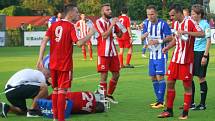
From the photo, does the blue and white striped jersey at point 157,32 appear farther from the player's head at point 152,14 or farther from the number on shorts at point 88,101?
the number on shorts at point 88,101

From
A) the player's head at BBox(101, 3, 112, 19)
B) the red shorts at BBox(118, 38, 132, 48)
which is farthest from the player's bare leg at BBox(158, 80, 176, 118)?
the red shorts at BBox(118, 38, 132, 48)

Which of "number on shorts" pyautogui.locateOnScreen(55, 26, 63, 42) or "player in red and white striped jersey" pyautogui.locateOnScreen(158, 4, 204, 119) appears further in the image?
"player in red and white striped jersey" pyautogui.locateOnScreen(158, 4, 204, 119)

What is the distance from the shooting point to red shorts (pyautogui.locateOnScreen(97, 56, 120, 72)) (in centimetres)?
1234

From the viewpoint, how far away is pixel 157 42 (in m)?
12.0

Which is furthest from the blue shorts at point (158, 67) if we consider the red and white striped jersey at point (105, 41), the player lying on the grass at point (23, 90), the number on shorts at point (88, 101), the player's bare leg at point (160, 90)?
the player lying on the grass at point (23, 90)

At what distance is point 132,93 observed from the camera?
14430 mm

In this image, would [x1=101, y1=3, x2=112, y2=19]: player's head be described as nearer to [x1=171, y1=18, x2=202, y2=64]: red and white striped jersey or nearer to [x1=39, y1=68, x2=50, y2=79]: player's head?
[x1=39, y1=68, x2=50, y2=79]: player's head

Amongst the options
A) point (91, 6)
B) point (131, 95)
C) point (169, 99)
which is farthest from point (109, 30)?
point (91, 6)

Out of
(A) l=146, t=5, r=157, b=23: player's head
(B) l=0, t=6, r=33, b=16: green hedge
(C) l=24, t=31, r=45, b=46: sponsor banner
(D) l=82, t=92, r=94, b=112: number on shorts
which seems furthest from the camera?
(B) l=0, t=6, r=33, b=16: green hedge

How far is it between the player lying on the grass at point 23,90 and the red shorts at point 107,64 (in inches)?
62.3

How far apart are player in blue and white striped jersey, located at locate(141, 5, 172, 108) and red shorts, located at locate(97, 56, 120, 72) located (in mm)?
792

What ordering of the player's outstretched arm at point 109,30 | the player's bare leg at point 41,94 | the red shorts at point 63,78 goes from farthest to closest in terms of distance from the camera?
the player's outstretched arm at point 109,30
the player's bare leg at point 41,94
the red shorts at point 63,78

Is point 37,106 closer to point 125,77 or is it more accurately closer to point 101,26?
point 101,26

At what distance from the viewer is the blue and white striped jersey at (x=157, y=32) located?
1213 centimetres
